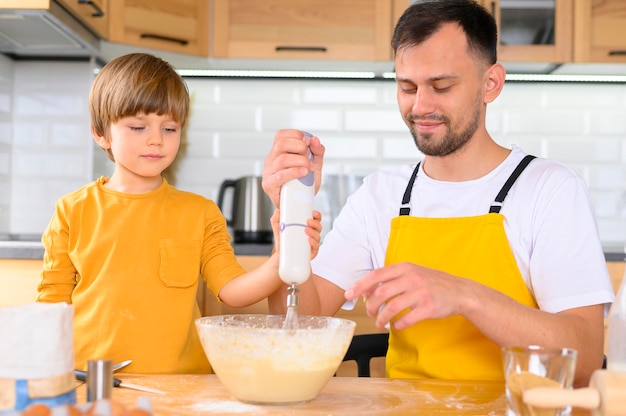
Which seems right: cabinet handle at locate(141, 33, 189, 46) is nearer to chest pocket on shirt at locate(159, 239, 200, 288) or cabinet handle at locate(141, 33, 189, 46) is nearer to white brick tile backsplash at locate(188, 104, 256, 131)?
white brick tile backsplash at locate(188, 104, 256, 131)

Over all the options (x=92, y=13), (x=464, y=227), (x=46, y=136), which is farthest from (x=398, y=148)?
(x=464, y=227)

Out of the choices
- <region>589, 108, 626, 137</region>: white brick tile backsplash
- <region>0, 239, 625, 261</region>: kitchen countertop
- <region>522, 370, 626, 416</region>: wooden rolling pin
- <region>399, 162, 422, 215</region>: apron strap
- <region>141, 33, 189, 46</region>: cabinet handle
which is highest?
<region>141, 33, 189, 46</region>: cabinet handle

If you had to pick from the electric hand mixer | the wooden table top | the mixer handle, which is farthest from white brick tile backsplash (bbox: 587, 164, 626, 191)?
the electric hand mixer

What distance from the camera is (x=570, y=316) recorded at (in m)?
1.27

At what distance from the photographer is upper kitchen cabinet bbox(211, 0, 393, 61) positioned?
304cm

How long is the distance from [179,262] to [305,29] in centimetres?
169

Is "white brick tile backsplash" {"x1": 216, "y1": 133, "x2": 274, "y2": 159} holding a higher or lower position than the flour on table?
higher

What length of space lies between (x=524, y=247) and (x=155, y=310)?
0.73 m

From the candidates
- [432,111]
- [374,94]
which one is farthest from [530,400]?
[374,94]

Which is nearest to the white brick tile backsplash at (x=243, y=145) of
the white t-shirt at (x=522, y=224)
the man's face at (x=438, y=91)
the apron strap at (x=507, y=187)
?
the white t-shirt at (x=522, y=224)

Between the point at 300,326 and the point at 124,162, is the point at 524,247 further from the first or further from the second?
the point at 124,162

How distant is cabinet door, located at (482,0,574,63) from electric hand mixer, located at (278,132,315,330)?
Answer: 217 cm

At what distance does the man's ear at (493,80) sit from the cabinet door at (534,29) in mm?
1431

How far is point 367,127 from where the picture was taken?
10.8 ft
